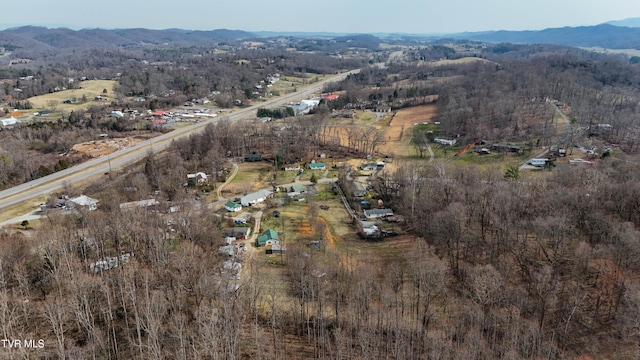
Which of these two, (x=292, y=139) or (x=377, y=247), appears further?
(x=292, y=139)

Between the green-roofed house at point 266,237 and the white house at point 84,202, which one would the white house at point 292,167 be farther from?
the white house at point 84,202

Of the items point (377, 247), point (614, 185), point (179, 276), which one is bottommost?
point (377, 247)

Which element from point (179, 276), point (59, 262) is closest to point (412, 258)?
point (179, 276)

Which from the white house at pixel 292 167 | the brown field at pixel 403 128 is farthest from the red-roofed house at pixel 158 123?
the brown field at pixel 403 128

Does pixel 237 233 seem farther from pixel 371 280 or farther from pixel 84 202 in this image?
pixel 84 202

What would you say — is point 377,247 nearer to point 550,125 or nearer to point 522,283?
point 522,283

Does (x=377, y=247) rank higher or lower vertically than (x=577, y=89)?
lower
